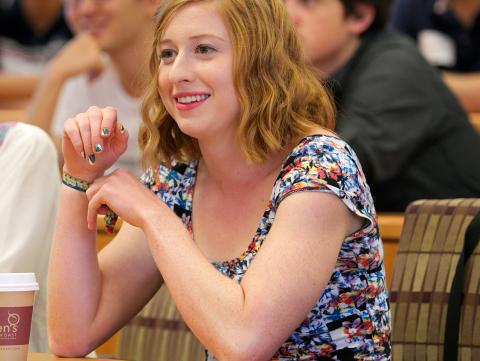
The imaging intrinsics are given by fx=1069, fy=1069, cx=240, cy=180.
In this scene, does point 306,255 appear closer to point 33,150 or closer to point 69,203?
point 69,203

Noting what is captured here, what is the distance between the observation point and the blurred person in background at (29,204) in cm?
210

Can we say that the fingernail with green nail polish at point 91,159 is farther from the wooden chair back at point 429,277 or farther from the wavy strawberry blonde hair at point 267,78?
the wooden chair back at point 429,277

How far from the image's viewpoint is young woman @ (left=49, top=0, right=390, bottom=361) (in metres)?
1.69

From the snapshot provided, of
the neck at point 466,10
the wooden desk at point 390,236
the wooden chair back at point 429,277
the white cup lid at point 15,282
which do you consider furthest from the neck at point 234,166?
the neck at point 466,10

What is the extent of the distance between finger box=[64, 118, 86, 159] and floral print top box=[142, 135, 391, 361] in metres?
0.32

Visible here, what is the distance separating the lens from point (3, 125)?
2258mm

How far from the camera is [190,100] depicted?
1862mm

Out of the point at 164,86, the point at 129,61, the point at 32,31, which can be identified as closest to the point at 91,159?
the point at 164,86

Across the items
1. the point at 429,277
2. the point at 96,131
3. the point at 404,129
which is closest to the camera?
the point at 96,131

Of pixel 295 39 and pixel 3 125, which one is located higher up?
pixel 295 39

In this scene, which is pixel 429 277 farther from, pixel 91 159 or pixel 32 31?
pixel 32 31

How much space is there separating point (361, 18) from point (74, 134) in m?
1.67

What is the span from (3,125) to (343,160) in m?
0.82

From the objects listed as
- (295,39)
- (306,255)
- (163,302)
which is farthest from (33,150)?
(306,255)
